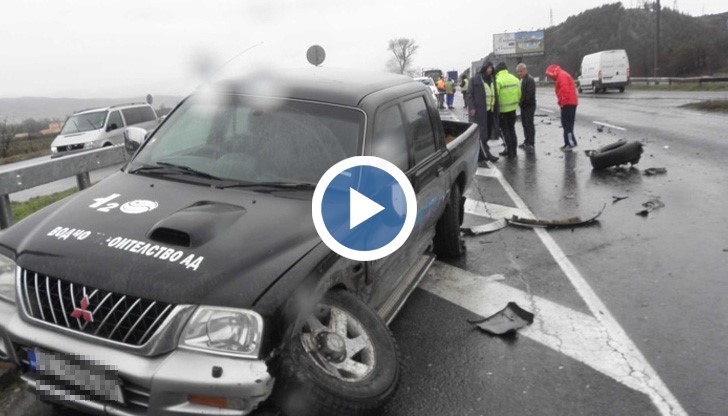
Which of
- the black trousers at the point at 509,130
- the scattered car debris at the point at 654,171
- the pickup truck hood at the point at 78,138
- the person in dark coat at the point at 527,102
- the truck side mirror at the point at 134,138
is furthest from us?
the pickup truck hood at the point at 78,138

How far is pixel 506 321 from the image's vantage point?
4.60m

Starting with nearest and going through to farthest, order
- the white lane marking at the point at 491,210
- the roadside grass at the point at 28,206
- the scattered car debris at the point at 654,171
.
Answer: the white lane marking at the point at 491,210
the roadside grass at the point at 28,206
the scattered car debris at the point at 654,171

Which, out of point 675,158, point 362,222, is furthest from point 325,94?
point 675,158

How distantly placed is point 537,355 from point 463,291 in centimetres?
132

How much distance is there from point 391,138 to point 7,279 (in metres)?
2.53

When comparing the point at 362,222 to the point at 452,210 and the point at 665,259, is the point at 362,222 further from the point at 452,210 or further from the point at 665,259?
the point at 665,259

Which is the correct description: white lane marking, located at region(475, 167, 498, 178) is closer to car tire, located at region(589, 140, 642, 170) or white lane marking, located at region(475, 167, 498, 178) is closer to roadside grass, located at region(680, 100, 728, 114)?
car tire, located at region(589, 140, 642, 170)

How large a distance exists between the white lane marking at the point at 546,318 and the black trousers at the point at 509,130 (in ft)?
25.8

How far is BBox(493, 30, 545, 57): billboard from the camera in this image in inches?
3191

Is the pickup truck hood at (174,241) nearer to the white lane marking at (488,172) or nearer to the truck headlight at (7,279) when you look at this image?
the truck headlight at (7,279)

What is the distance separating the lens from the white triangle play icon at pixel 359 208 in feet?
11.2

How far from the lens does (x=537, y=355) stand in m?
4.08

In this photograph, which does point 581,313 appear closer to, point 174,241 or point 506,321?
point 506,321

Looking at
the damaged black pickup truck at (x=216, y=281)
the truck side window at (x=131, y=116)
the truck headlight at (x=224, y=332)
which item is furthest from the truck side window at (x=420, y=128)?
the truck side window at (x=131, y=116)
